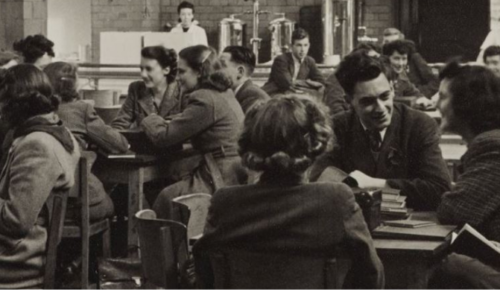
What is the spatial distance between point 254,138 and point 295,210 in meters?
0.21

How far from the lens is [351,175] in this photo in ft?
10.2

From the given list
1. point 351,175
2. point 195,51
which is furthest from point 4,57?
point 351,175

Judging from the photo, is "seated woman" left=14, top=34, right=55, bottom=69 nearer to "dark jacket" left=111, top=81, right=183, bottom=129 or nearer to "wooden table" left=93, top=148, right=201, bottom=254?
"dark jacket" left=111, top=81, right=183, bottom=129

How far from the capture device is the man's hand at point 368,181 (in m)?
3.10

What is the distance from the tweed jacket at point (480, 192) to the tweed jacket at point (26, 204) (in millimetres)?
1377

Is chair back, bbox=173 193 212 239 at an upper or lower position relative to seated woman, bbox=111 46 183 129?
lower

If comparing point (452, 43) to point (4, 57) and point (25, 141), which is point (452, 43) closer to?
point (4, 57)

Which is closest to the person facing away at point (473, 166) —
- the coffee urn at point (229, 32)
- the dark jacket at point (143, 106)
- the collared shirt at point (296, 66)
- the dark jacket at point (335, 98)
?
the dark jacket at point (143, 106)

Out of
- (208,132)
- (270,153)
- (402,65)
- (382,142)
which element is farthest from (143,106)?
(270,153)

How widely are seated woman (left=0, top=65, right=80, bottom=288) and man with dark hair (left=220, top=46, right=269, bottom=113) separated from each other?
6.52 ft

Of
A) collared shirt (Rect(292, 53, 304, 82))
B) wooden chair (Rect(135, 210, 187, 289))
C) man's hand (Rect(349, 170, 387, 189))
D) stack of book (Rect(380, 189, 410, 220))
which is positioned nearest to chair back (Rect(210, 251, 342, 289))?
wooden chair (Rect(135, 210, 187, 289))

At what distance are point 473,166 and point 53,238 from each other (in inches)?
57.3

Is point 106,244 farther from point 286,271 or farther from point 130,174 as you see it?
point 286,271

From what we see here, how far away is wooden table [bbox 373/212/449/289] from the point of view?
2488 millimetres
